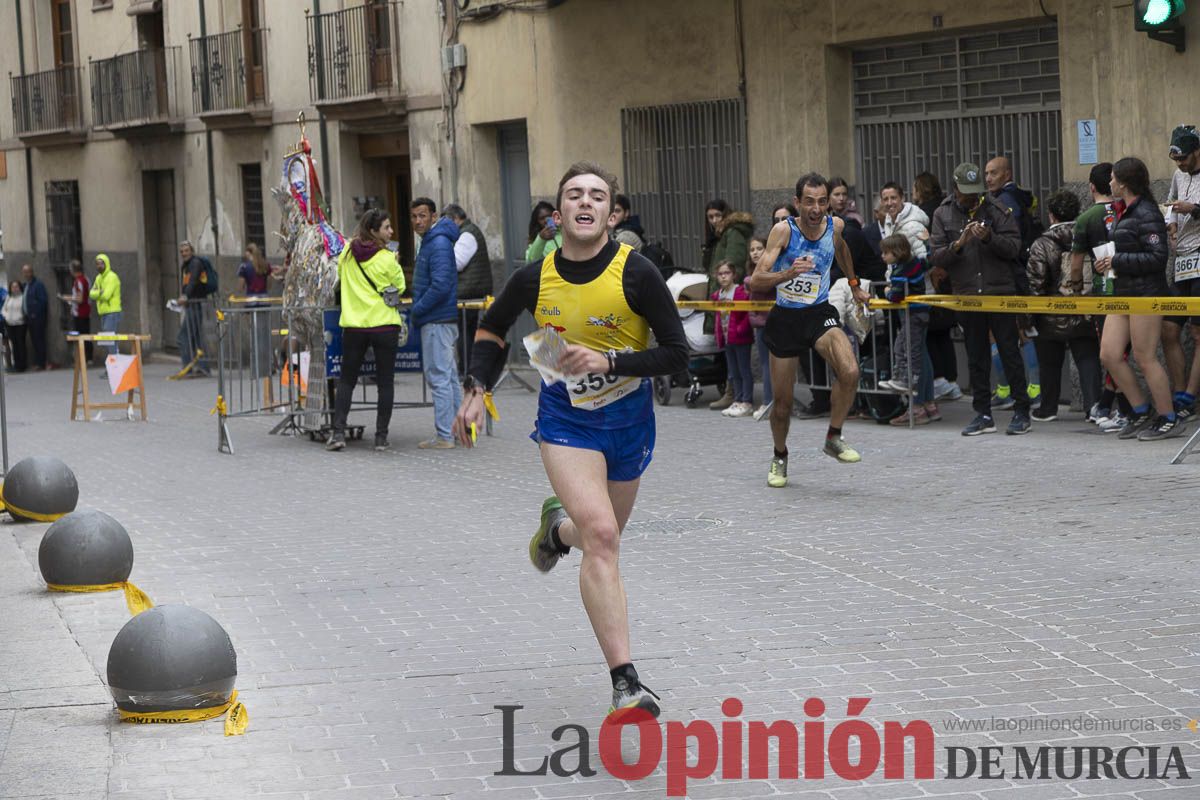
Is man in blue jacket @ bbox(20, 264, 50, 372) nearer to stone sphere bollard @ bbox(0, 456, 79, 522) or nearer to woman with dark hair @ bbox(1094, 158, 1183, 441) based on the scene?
stone sphere bollard @ bbox(0, 456, 79, 522)

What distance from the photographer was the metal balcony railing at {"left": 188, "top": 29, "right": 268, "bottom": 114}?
30109 millimetres

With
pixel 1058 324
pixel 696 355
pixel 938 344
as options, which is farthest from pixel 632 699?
pixel 696 355

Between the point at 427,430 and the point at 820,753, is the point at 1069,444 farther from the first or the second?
the point at 820,753

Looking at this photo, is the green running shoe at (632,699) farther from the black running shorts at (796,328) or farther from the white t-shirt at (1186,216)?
the white t-shirt at (1186,216)

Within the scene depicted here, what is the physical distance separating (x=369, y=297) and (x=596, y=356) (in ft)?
28.2

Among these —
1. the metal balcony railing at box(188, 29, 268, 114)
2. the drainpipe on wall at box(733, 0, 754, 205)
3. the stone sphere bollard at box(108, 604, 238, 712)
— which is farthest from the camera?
the metal balcony railing at box(188, 29, 268, 114)

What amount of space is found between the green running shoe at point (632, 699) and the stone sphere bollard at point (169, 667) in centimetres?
146

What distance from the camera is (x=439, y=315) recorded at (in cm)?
1480

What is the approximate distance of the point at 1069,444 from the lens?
12867mm

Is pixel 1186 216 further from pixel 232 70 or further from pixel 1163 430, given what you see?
pixel 232 70

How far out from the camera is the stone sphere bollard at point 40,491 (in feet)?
36.1

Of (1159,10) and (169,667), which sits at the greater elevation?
(1159,10)

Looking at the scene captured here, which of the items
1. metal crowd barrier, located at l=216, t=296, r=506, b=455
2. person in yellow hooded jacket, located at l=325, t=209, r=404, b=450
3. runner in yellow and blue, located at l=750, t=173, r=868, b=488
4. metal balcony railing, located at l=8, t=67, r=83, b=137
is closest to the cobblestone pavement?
runner in yellow and blue, located at l=750, t=173, r=868, b=488

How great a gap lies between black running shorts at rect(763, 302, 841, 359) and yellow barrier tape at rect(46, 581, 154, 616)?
4.33 m
